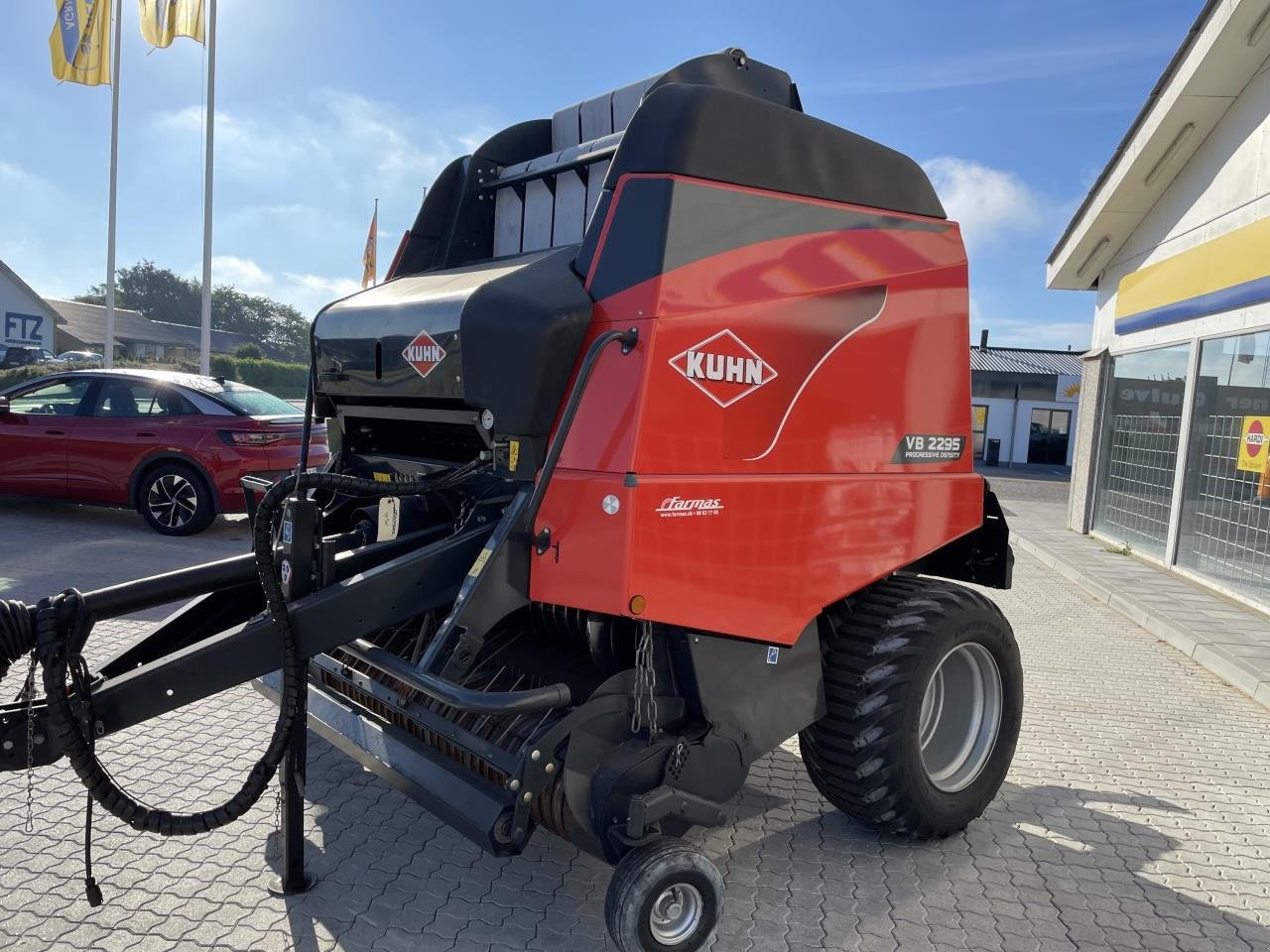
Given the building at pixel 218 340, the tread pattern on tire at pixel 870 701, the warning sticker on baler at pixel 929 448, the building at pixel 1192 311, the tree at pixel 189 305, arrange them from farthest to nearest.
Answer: the tree at pixel 189 305, the building at pixel 218 340, the building at pixel 1192 311, the warning sticker on baler at pixel 929 448, the tread pattern on tire at pixel 870 701

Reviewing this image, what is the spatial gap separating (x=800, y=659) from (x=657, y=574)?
0.81 metres

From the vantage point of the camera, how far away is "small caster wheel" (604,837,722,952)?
2.50 meters

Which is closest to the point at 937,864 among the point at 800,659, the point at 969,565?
the point at 800,659

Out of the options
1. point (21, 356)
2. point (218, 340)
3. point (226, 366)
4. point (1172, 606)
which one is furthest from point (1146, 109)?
point (218, 340)

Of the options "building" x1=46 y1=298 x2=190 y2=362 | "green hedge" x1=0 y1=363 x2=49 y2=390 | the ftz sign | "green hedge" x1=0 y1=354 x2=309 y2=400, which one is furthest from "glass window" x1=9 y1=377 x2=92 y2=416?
"building" x1=46 y1=298 x2=190 y2=362

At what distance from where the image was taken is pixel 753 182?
2943 mm

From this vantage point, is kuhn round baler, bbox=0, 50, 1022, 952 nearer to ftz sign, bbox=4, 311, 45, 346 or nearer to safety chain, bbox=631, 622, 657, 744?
safety chain, bbox=631, 622, 657, 744

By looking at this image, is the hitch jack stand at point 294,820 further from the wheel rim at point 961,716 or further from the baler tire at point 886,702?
the wheel rim at point 961,716

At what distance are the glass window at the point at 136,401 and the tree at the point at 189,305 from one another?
256 ft

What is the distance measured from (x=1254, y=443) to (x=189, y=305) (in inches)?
3687

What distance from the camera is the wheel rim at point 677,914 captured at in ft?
8.50

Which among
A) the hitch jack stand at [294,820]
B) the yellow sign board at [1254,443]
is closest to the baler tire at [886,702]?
the hitch jack stand at [294,820]

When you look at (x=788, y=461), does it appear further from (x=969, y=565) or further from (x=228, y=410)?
(x=228, y=410)

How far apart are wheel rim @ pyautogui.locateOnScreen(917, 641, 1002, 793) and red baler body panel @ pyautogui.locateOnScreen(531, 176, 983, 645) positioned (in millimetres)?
644
